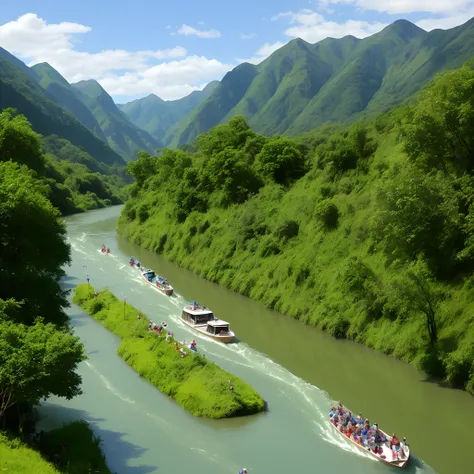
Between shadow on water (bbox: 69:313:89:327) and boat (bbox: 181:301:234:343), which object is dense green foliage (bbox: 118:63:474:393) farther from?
shadow on water (bbox: 69:313:89:327)

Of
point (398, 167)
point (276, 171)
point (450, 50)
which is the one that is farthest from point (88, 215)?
point (450, 50)

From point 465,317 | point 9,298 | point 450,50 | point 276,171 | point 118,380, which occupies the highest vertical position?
point 450,50

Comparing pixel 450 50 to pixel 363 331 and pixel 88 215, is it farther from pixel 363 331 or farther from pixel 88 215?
pixel 363 331

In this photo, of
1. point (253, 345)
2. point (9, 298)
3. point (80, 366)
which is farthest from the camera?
point (253, 345)

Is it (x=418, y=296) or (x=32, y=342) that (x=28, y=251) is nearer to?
(x=32, y=342)

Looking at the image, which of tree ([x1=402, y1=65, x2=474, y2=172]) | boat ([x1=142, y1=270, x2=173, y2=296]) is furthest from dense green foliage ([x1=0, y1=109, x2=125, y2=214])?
tree ([x1=402, y1=65, x2=474, y2=172])

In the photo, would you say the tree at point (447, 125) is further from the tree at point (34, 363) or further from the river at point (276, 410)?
the tree at point (34, 363)
